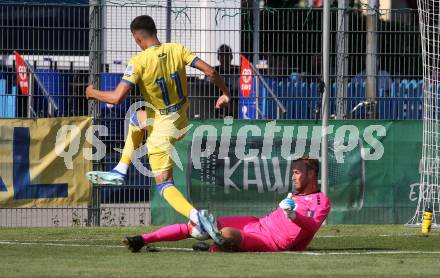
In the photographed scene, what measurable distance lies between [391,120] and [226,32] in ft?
8.32

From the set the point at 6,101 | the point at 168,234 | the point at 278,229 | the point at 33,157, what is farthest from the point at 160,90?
the point at 6,101

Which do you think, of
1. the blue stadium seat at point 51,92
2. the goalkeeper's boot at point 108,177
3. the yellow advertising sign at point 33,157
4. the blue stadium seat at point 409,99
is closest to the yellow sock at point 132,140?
the goalkeeper's boot at point 108,177

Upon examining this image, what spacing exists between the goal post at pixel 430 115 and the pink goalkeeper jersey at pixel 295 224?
519 centimetres

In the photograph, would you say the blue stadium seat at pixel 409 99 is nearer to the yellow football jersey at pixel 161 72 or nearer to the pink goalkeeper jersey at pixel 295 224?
the yellow football jersey at pixel 161 72

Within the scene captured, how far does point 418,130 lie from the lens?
15875 millimetres

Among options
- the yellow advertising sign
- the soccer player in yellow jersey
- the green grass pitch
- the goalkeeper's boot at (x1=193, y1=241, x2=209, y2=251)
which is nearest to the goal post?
the green grass pitch

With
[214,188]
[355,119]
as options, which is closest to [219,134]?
[214,188]

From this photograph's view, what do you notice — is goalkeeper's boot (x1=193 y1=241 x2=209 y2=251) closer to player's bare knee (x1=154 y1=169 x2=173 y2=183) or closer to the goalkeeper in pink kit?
the goalkeeper in pink kit

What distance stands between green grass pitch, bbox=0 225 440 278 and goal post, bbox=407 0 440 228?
2.32m

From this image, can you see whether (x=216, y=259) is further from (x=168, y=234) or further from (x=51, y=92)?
(x=51, y=92)

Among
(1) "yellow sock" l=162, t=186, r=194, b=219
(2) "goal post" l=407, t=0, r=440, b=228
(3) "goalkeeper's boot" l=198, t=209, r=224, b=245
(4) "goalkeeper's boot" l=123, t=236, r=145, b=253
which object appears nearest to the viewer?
(3) "goalkeeper's boot" l=198, t=209, r=224, b=245

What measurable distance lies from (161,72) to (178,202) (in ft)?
4.19

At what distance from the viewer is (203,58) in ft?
52.5

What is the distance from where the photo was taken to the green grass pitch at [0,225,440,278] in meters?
8.70
